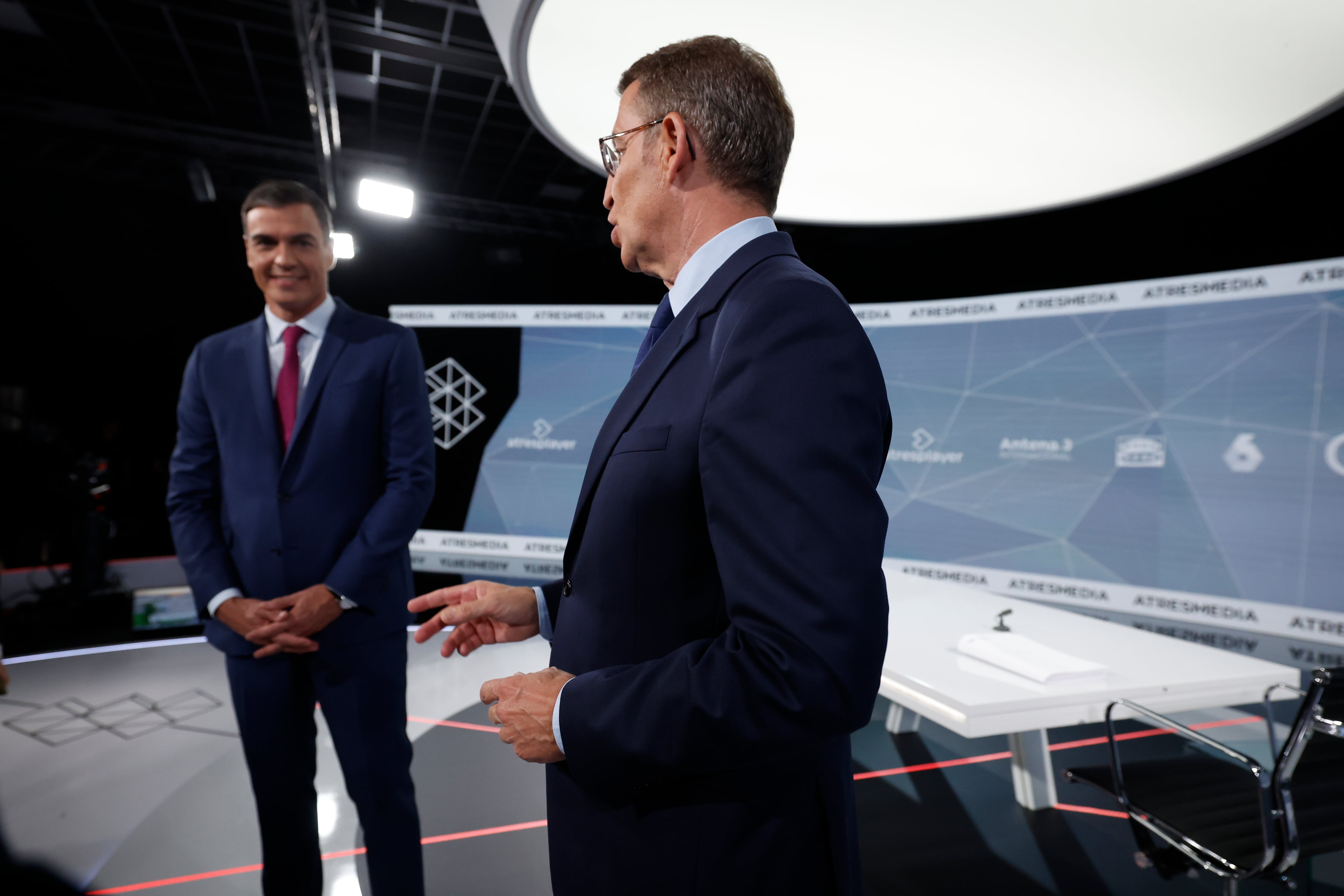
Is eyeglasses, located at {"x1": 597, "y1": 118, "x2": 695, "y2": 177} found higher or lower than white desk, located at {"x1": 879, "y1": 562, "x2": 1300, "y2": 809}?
higher

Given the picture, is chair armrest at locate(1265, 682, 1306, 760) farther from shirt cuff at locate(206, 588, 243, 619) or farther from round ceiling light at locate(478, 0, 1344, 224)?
shirt cuff at locate(206, 588, 243, 619)

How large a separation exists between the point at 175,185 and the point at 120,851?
19.0 ft

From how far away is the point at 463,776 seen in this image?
10.3ft

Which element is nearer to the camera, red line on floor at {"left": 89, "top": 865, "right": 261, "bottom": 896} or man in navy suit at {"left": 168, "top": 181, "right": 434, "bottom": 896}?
man in navy suit at {"left": 168, "top": 181, "right": 434, "bottom": 896}

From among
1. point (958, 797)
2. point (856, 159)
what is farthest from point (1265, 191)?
point (958, 797)

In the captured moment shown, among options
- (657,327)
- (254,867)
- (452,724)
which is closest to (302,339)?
(657,327)

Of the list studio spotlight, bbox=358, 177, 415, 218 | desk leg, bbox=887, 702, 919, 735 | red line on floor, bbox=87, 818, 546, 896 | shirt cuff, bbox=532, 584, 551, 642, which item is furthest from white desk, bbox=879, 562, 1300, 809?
studio spotlight, bbox=358, 177, 415, 218

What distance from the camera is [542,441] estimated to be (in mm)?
5809

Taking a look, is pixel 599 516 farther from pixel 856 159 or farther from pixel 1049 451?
pixel 1049 451

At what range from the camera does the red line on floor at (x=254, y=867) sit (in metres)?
2.28

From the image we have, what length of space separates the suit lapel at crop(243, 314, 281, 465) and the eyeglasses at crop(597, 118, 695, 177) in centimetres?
122

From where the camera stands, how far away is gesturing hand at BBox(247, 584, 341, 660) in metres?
1.67

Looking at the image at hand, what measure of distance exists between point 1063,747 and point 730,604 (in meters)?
3.76

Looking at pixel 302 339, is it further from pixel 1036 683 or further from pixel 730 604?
pixel 1036 683
